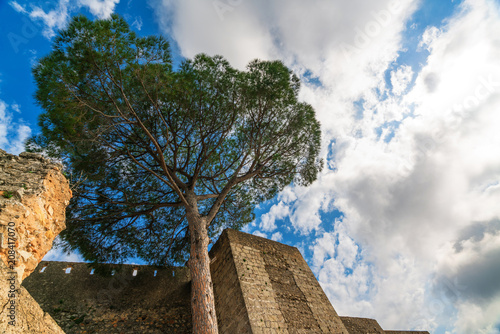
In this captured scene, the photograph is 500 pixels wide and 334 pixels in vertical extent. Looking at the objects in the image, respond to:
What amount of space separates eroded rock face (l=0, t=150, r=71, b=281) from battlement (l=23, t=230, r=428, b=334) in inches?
147

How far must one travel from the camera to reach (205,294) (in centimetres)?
449

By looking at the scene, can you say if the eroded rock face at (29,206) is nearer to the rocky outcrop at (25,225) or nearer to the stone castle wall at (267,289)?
the rocky outcrop at (25,225)

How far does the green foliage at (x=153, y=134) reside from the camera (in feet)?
17.8

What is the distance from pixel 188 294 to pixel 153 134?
16.4 feet

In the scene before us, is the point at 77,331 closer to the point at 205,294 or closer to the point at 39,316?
the point at 205,294

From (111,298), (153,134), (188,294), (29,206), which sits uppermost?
(153,134)

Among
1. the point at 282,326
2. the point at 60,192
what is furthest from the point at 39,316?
the point at 282,326

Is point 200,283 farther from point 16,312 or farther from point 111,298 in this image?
point 111,298

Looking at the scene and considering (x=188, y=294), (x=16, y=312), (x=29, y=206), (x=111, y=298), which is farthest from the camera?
(x=188, y=294)

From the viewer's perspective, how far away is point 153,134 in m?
6.89

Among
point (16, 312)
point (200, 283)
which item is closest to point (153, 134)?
point (200, 283)

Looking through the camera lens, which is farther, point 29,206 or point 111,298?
point 111,298

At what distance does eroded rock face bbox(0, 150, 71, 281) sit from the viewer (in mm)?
2320

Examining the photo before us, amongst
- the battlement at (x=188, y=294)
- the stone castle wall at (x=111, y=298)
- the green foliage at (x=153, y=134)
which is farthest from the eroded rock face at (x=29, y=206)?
the stone castle wall at (x=111, y=298)
